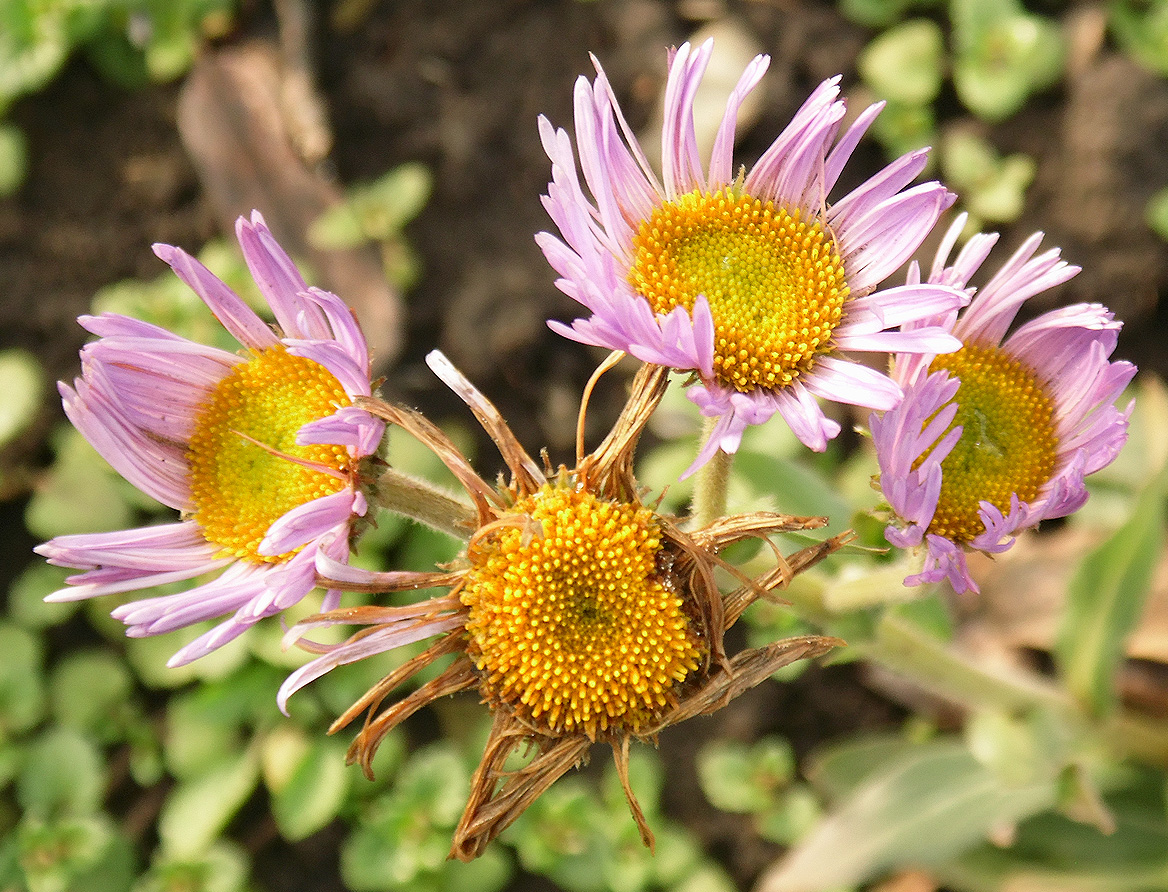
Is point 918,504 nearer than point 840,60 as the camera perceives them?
Yes

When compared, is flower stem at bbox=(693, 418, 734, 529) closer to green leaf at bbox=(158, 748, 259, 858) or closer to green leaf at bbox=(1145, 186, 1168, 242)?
green leaf at bbox=(158, 748, 259, 858)

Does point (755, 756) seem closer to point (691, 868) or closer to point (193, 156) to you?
point (691, 868)

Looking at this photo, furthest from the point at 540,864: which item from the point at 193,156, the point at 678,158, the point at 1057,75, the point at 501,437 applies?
the point at 1057,75

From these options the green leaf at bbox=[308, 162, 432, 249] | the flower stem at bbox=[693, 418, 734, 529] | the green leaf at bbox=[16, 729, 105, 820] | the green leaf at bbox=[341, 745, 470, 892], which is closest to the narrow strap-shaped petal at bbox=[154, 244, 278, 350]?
the flower stem at bbox=[693, 418, 734, 529]

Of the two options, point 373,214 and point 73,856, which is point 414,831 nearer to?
point 73,856

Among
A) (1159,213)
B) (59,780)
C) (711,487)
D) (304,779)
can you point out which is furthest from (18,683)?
(1159,213)

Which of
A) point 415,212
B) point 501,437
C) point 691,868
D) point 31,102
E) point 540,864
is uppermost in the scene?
point 501,437
